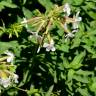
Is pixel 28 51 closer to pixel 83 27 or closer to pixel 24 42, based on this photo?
pixel 24 42

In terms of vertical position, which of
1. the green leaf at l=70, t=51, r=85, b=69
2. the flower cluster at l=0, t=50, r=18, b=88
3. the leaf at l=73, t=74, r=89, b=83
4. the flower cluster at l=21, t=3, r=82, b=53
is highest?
the flower cluster at l=21, t=3, r=82, b=53

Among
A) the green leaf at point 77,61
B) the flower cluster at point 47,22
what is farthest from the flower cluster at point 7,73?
the green leaf at point 77,61

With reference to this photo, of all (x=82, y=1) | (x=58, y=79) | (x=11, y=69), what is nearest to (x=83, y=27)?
(x=82, y=1)

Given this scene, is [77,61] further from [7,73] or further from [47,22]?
[7,73]

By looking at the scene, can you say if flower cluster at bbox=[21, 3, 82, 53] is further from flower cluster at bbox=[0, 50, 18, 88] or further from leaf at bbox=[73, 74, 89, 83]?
leaf at bbox=[73, 74, 89, 83]

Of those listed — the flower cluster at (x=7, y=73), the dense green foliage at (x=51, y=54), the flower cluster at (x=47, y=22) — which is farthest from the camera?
the dense green foliage at (x=51, y=54)

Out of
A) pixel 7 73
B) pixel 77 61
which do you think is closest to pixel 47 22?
pixel 7 73

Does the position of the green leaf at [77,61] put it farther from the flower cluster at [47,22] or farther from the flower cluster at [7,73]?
the flower cluster at [7,73]

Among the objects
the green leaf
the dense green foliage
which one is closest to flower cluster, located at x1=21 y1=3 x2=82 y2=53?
the dense green foliage

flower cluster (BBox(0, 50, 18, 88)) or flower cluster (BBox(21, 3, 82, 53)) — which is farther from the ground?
flower cluster (BBox(21, 3, 82, 53))
